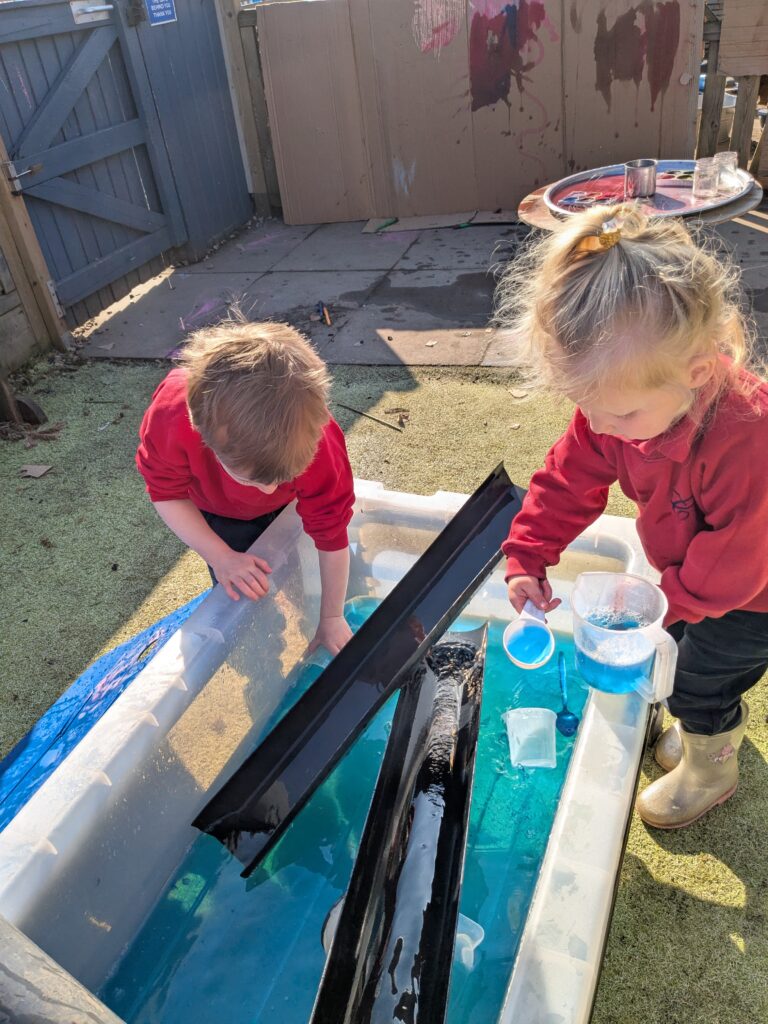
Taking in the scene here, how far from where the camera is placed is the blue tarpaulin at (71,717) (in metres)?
1.96

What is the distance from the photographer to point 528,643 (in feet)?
5.61

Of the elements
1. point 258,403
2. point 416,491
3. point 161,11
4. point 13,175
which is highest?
point 161,11

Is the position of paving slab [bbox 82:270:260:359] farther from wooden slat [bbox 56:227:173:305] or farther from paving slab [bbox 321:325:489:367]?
paving slab [bbox 321:325:489:367]

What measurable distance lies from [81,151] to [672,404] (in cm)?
481

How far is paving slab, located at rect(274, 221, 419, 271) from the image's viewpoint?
223 inches

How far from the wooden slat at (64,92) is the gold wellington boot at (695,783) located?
4644 mm

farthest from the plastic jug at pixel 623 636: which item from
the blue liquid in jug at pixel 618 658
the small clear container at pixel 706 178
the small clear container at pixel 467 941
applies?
the small clear container at pixel 706 178

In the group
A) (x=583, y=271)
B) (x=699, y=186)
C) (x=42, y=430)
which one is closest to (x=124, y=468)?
(x=42, y=430)

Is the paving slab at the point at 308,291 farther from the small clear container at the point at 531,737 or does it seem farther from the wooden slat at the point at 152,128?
the small clear container at the point at 531,737

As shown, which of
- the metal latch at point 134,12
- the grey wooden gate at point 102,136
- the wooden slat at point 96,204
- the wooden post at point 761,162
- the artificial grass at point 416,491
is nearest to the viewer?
the artificial grass at point 416,491

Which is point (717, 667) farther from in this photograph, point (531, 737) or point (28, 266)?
point (28, 266)

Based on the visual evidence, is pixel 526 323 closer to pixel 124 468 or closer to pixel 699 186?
pixel 124 468

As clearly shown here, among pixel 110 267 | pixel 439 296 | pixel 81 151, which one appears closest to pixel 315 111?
pixel 81 151

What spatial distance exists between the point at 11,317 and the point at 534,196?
2.94 metres
